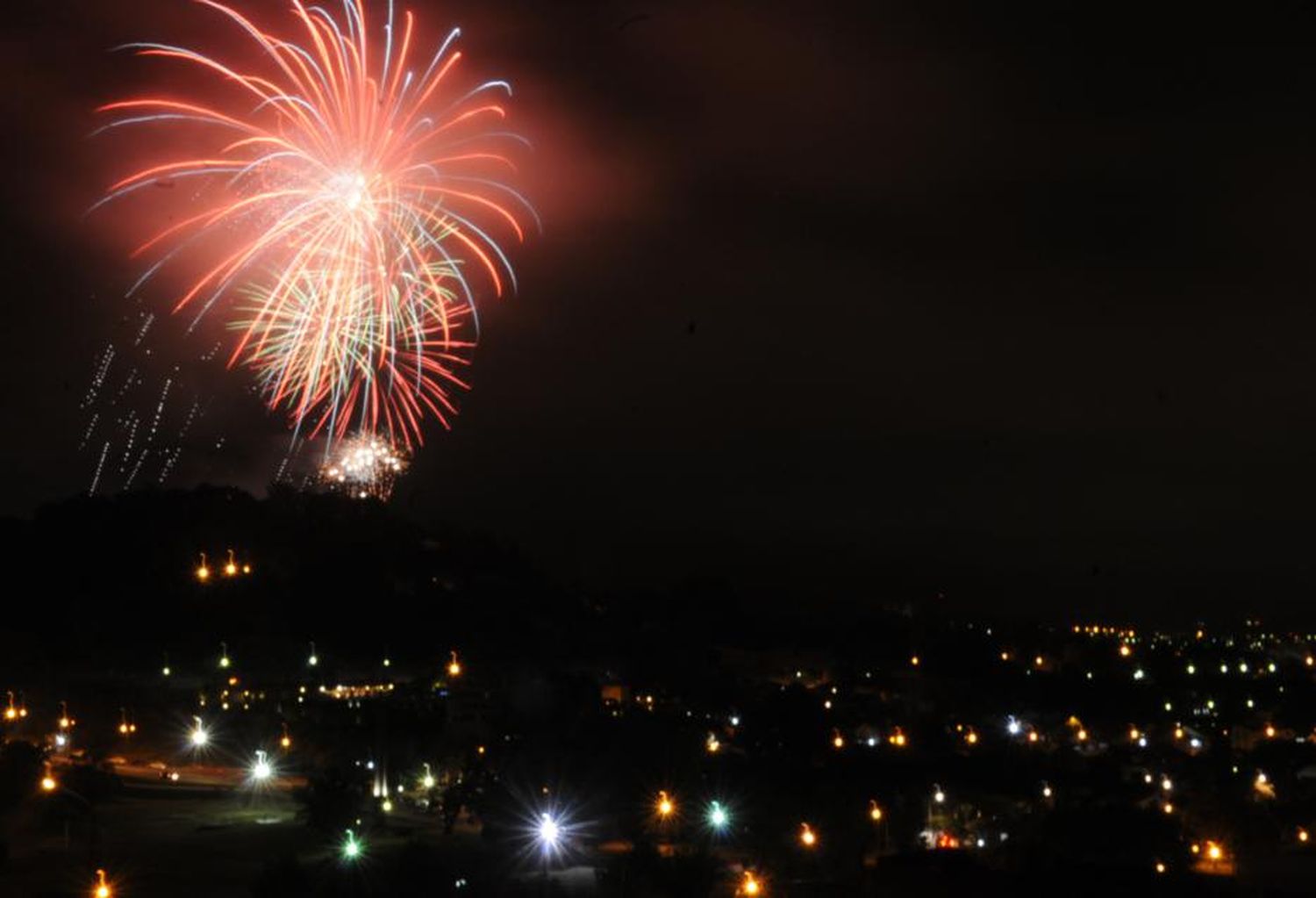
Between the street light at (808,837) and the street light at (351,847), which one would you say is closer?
the street light at (351,847)

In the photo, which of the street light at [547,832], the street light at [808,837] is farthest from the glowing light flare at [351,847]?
the street light at [808,837]

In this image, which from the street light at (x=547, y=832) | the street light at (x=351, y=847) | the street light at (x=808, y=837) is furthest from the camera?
the street light at (x=808, y=837)

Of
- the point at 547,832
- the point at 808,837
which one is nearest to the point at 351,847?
the point at 547,832

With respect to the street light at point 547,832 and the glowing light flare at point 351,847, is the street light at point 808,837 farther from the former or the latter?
the glowing light flare at point 351,847

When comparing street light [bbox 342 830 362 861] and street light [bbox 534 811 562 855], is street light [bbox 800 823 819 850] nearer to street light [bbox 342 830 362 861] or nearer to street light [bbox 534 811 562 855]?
street light [bbox 534 811 562 855]

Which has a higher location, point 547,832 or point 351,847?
point 547,832

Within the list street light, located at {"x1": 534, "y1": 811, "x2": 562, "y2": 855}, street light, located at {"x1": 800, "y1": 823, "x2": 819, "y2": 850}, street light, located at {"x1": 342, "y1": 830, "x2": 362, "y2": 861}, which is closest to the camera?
street light, located at {"x1": 342, "y1": 830, "x2": 362, "y2": 861}

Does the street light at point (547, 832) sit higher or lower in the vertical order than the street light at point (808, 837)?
higher

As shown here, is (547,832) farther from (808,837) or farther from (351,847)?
(808,837)

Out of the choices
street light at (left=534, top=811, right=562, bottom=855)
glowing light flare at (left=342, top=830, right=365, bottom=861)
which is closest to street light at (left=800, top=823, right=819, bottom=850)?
street light at (left=534, top=811, right=562, bottom=855)

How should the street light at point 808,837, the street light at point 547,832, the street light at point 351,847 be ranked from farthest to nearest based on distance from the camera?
the street light at point 808,837
the street light at point 547,832
the street light at point 351,847

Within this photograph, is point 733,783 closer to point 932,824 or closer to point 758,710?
point 932,824

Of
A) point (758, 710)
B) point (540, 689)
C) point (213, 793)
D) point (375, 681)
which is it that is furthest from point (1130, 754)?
point (213, 793)
